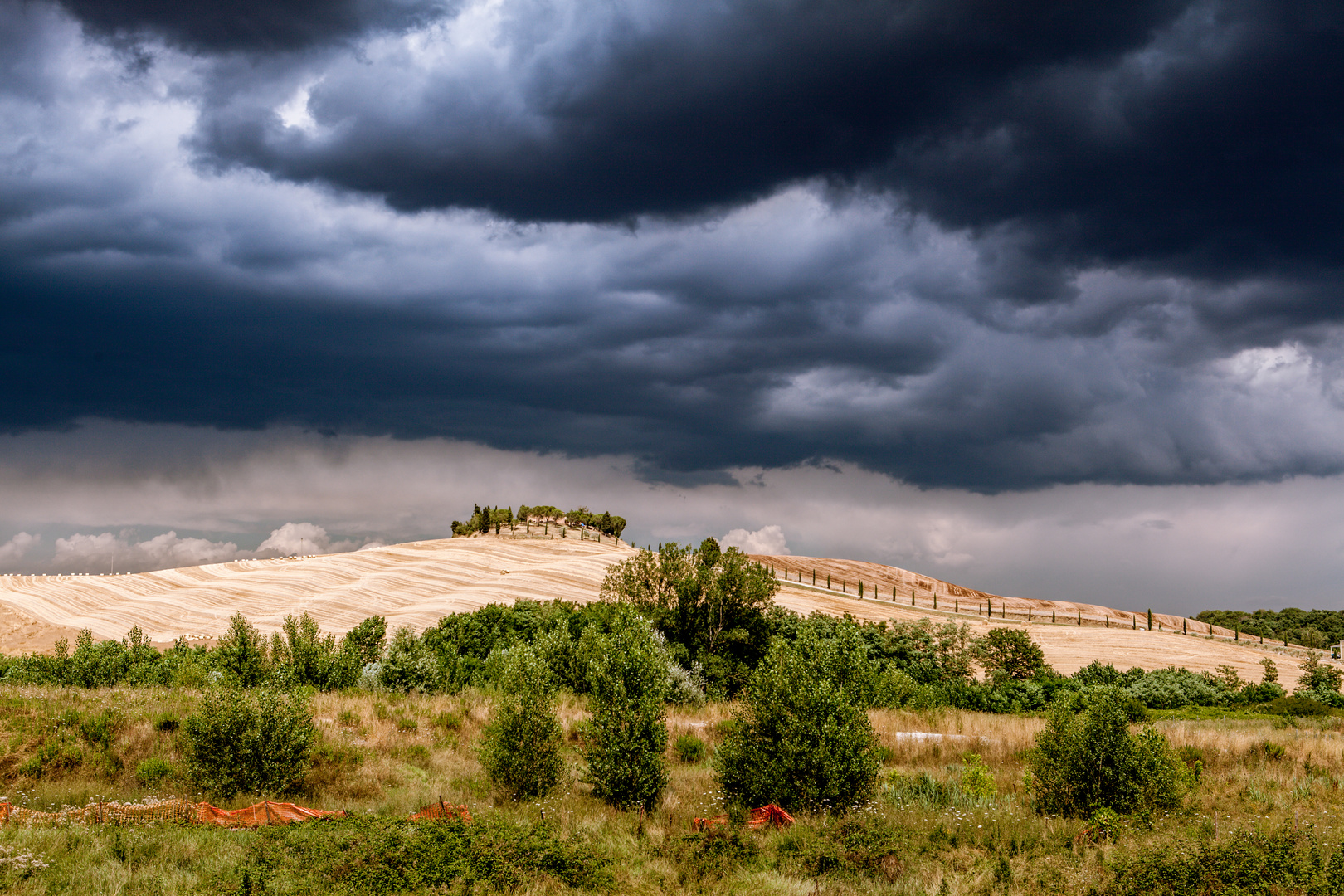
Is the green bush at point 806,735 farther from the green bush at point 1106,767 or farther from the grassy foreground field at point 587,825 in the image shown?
the green bush at point 1106,767

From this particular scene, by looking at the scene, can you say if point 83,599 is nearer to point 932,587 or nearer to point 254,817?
point 254,817

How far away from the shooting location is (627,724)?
2353 cm

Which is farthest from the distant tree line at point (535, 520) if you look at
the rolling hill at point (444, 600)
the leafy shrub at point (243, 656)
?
the leafy shrub at point (243, 656)

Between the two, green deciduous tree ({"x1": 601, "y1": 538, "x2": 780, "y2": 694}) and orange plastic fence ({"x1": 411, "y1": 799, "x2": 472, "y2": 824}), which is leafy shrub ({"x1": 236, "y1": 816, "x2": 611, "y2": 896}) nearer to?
orange plastic fence ({"x1": 411, "y1": 799, "x2": 472, "y2": 824})

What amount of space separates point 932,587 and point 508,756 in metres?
99.7

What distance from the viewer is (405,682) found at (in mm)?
42000

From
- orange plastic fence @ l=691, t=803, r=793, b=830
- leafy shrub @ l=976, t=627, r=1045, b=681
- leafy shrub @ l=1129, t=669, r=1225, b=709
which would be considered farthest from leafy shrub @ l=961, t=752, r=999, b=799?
leafy shrub @ l=976, t=627, r=1045, b=681

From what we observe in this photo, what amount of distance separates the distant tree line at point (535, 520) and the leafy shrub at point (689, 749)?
8679cm

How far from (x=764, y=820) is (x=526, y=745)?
7589 millimetres

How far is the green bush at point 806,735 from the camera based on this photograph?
876 inches

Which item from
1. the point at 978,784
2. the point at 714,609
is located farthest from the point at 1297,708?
the point at 714,609

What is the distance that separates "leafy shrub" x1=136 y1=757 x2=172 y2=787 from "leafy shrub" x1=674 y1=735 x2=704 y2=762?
17.8 meters

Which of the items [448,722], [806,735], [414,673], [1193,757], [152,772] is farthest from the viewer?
[414,673]

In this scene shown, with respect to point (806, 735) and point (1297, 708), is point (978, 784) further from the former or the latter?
point (1297, 708)
